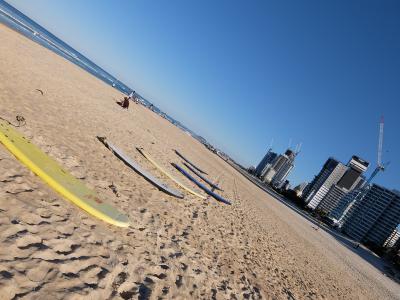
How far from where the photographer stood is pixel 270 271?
1016cm

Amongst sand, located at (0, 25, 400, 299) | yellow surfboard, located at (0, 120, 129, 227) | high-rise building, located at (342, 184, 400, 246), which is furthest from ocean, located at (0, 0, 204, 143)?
high-rise building, located at (342, 184, 400, 246)

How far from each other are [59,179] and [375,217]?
16124 cm

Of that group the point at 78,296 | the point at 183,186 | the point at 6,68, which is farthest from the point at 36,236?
the point at 6,68

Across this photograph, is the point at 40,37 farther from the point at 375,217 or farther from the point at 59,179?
the point at 375,217

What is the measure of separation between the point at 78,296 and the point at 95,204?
113 inches

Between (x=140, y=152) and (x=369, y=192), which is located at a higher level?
(x=369, y=192)

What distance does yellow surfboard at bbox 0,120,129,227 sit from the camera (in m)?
6.43

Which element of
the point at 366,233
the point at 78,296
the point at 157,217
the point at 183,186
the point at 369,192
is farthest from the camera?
the point at 369,192

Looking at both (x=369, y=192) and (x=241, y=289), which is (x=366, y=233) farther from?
(x=241, y=289)

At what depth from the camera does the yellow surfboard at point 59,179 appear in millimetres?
6427

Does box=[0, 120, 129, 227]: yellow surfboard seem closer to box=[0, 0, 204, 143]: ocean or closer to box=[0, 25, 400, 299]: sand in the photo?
box=[0, 25, 400, 299]: sand

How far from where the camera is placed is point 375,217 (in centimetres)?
14212

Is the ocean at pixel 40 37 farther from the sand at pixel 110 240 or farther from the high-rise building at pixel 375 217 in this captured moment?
the high-rise building at pixel 375 217

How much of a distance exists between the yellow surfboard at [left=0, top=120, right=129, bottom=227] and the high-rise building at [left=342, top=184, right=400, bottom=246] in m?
141
